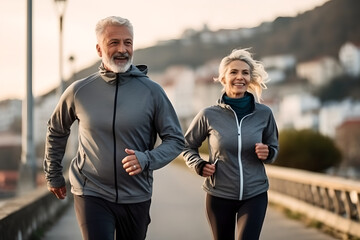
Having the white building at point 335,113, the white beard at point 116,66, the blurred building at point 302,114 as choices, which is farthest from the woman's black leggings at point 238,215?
the blurred building at point 302,114

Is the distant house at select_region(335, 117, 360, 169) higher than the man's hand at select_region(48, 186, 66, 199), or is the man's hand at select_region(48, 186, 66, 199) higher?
the man's hand at select_region(48, 186, 66, 199)

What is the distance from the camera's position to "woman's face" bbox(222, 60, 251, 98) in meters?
6.60

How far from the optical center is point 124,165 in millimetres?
4887

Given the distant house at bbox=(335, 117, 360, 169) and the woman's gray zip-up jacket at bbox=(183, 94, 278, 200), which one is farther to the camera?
the distant house at bbox=(335, 117, 360, 169)

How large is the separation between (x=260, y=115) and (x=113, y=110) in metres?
1.81

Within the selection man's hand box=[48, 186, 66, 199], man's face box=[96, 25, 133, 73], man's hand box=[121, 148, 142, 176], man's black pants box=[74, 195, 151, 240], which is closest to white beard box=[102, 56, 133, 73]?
man's face box=[96, 25, 133, 73]

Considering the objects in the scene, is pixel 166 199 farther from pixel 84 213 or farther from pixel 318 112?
pixel 318 112

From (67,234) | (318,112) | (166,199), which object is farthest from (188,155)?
(318,112)

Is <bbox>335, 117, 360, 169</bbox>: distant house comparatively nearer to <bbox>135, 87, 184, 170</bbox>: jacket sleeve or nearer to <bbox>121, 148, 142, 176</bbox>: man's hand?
<bbox>135, 87, 184, 170</bbox>: jacket sleeve

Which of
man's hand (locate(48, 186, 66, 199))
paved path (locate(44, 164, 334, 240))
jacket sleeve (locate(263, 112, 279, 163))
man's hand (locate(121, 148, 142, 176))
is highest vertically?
man's hand (locate(121, 148, 142, 176))

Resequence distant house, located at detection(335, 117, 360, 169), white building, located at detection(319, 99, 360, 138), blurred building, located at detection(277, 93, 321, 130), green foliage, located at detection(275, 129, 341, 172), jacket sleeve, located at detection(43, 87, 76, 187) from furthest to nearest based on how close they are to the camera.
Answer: blurred building, located at detection(277, 93, 321, 130) → white building, located at detection(319, 99, 360, 138) → distant house, located at detection(335, 117, 360, 169) → green foliage, located at detection(275, 129, 341, 172) → jacket sleeve, located at detection(43, 87, 76, 187)

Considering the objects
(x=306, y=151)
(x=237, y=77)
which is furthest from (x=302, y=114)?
(x=237, y=77)

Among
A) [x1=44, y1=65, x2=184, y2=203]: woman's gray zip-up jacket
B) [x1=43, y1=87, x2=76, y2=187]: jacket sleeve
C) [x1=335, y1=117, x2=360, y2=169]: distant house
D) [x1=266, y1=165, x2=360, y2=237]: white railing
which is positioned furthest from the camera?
[x1=335, y1=117, x2=360, y2=169]: distant house

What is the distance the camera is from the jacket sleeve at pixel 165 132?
509 cm
